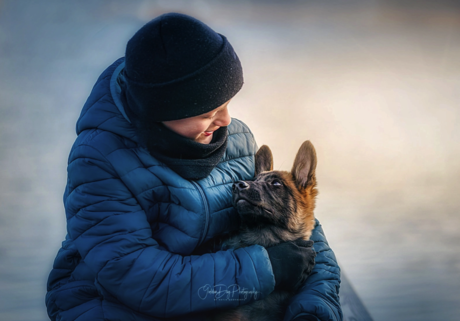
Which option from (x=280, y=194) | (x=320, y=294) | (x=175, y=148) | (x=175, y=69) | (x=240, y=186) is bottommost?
(x=320, y=294)

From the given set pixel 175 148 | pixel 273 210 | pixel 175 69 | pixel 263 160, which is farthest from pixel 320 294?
pixel 175 69

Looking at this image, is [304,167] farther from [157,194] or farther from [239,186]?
[157,194]

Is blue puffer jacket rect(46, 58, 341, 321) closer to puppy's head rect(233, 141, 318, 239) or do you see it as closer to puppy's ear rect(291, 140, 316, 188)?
puppy's head rect(233, 141, 318, 239)

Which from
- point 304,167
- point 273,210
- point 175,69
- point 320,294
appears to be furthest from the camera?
point 304,167

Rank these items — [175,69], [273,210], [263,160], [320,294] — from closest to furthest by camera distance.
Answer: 1. [175,69]
2. [320,294]
3. [273,210]
4. [263,160]

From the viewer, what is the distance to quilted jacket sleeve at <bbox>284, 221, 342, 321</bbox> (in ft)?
6.05

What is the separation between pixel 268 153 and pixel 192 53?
1.01m

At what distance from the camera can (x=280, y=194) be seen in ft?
7.28

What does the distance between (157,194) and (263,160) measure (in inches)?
33.3

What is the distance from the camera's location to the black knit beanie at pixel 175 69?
163 cm

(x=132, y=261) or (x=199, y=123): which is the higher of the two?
(x=199, y=123)
